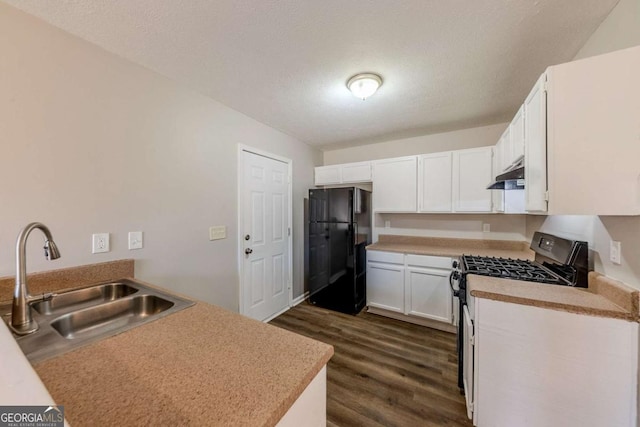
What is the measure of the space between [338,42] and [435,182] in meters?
1.98

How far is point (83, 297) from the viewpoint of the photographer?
53.2 inches

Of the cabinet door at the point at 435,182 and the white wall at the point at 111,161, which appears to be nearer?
the white wall at the point at 111,161

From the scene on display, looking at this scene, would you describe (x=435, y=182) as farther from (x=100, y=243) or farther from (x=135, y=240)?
(x=100, y=243)

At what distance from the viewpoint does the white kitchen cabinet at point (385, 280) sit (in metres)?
2.77

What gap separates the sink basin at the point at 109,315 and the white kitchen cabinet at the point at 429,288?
7.74 ft

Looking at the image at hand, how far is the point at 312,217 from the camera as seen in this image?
3.21 m

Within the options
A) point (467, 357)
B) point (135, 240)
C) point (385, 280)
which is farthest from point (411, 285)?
point (135, 240)

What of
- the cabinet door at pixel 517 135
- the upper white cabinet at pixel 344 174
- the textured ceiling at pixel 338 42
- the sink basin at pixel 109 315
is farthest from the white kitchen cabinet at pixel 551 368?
the upper white cabinet at pixel 344 174

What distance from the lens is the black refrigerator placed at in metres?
2.90

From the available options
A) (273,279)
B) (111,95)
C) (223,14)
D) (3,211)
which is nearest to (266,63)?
(223,14)

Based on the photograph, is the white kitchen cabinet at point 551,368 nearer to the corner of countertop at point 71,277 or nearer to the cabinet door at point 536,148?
the cabinet door at point 536,148

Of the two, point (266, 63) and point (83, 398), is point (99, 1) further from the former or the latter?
point (83, 398)

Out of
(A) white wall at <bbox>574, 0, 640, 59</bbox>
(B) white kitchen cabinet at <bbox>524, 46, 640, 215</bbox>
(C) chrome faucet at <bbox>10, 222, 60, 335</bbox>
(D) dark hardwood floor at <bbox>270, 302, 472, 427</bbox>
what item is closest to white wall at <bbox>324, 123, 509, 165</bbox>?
(A) white wall at <bbox>574, 0, 640, 59</bbox>

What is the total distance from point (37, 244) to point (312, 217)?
2.40 m
